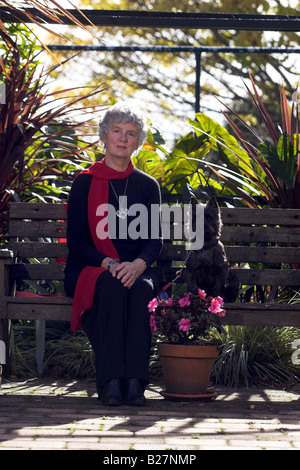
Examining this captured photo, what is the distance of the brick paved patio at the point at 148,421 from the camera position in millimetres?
2738

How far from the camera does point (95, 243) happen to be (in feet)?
13.5

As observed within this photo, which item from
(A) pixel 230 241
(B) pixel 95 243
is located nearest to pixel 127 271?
(B) pixel 95 243

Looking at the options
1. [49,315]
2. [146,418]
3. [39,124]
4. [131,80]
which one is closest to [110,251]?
[49,315]

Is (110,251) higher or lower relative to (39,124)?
lower

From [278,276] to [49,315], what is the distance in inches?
59.2

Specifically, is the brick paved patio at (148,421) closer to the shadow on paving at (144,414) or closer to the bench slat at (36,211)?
the shadow on paving at (144,414)

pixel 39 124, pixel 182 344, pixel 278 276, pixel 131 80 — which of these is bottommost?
pixel 182 344

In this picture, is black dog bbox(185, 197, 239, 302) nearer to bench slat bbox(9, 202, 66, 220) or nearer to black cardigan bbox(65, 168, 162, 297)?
black cardigan bbox(65, 168, 162, 297)

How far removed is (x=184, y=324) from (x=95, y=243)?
2.40 feet

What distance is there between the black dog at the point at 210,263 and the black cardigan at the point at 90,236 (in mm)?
266

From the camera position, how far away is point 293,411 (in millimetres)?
3570

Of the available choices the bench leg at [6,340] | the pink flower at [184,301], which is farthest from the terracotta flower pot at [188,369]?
the bench leg at [6,340]

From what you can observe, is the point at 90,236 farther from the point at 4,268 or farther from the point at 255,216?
the point at 255,216
